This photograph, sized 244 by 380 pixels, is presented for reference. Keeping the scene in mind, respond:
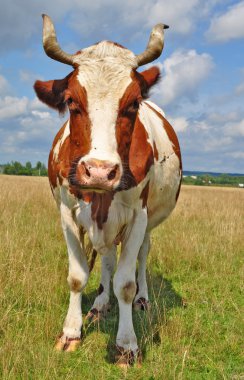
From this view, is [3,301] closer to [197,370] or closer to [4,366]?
[4,366]

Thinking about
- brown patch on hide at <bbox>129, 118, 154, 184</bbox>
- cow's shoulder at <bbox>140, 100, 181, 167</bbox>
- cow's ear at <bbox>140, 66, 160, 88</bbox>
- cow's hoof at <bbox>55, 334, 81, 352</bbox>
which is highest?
cow's ear at <bbox>140, 66, 160, 88</bbox>

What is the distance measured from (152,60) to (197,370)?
107 inches

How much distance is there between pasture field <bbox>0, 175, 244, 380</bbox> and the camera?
3.62m

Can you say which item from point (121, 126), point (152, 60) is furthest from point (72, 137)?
point (152, 60)

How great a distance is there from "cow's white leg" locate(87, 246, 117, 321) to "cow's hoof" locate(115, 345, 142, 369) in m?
0.78

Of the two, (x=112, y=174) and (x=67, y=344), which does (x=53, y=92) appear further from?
(x=67, y=344)

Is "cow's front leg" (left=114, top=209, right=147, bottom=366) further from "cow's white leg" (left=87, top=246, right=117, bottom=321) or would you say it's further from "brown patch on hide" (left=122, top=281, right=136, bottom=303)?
"cow's white leg" (left=87, top=246, right=117, bottom=321)

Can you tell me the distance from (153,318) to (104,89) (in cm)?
275

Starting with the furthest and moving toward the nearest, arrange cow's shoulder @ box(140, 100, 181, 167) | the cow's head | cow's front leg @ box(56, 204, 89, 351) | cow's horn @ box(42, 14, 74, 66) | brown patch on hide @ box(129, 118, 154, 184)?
cow's shoulder @ box(140, 100, 181, 167)
cow's front leg @ box(56, 204, 89, 351)
brown patch on hide @ box(129, 118, 154, 184)
cow's horn @ box(42, 14, 74, 66)
the cow's head

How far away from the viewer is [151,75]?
4.02 metres

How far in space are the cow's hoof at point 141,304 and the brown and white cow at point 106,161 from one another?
562 mm

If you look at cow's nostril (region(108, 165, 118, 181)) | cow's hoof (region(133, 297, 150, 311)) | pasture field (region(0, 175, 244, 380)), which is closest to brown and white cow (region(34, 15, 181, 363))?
cow's nostril (region(108, 165, 118, 181))

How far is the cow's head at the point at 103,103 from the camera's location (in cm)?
318

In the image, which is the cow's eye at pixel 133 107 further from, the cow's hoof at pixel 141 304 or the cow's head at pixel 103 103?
the cow's hoof at pixel 141 304
